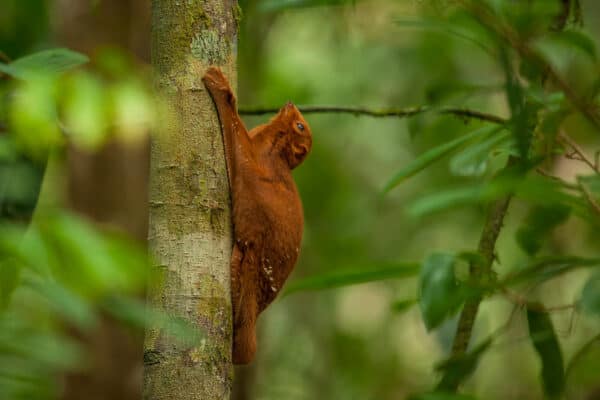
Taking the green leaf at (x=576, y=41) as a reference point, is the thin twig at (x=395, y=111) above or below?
above

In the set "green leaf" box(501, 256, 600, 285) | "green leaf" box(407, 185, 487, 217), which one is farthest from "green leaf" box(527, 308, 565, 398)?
"green leaf" box(407, 185, 487, 217)

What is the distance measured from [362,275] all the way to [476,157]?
57 centimetres

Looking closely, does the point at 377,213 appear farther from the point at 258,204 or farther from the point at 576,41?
the point at 576,41

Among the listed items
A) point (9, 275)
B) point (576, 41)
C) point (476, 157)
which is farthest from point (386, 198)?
point (9, 275)

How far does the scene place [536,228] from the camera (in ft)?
9.30

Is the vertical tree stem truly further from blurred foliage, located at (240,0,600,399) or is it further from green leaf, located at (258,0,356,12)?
blurred foliage, located at (240,0,600,399)

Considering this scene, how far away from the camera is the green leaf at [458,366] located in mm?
2324

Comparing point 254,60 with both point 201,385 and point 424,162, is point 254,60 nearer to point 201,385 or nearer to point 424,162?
point 424,162

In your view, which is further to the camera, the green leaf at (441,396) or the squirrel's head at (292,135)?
the squirrel's head at (292,135)

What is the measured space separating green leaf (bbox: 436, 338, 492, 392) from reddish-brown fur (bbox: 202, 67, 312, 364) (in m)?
0.70

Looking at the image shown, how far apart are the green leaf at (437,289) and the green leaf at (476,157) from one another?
60cm

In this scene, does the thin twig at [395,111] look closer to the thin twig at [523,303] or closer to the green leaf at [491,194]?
the thin twig at [523,303]

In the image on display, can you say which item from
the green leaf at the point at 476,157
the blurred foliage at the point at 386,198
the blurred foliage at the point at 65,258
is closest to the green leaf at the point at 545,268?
the blurred foliage at the point at 386,198

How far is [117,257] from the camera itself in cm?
128
